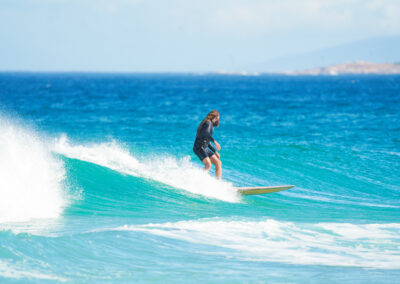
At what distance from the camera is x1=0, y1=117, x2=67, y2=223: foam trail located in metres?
8.46

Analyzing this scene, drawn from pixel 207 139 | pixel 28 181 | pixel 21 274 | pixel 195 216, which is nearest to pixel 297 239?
pixel 195 216

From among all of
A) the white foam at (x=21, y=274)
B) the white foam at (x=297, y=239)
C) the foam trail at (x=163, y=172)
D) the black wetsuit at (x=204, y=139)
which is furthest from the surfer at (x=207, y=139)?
the white foam at (x=21, y=274)

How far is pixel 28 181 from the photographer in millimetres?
9547

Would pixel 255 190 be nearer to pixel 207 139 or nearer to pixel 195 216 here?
pixel 207 139

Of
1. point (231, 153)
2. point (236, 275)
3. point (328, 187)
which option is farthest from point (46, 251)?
point (231, 153)

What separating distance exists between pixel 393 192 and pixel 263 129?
13.6m

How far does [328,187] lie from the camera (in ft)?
41.2

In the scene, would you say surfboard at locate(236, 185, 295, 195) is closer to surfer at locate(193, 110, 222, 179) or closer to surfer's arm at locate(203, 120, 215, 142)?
surfer at locate(193, 110, 222, 179)

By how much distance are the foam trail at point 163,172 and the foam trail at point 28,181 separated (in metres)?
1.17

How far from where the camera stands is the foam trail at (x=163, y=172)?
33.9 ft

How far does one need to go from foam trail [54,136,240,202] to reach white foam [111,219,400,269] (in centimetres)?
206

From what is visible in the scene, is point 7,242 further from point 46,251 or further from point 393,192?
point 393,192

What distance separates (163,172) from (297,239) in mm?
5190

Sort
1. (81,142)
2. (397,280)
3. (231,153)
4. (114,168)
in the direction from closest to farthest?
(397,280) → (114,168) → (231,153) → (81,142)
